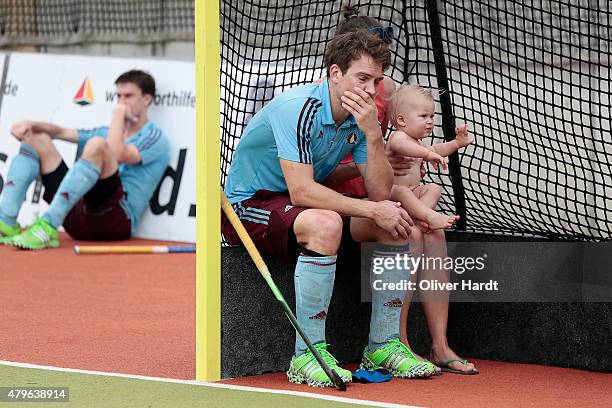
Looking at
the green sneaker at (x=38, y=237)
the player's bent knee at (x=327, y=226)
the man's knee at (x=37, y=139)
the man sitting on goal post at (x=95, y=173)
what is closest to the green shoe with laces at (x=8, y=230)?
the man sitting on goal post at (x=95, y=173)

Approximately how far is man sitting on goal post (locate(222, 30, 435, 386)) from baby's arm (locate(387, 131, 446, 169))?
22 cm

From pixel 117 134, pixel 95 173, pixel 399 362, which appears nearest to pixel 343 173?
pixel 399 362

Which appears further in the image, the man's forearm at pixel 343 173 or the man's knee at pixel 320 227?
the man's forearm at pixel 343 173

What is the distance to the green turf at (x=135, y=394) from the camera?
14.4 ft

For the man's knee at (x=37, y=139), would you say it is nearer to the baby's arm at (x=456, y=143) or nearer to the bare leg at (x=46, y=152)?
the bare leg at (x=46, y=152)

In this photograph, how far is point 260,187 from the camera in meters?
5.16

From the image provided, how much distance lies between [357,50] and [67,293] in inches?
126

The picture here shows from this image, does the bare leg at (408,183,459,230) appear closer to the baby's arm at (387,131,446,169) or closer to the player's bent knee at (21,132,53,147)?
the baby's arm at (387,131,446,169)

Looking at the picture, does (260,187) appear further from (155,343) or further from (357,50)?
(155,343)

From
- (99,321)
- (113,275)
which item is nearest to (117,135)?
(113,275)

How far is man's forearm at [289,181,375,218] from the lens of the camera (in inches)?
193

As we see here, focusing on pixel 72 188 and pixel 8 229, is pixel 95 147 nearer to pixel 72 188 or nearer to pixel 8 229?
pixel 72 188

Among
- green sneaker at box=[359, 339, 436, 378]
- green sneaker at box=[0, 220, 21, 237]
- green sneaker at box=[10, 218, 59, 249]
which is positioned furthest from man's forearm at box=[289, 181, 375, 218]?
green sneaker at box=[0, 220, 21, 237]

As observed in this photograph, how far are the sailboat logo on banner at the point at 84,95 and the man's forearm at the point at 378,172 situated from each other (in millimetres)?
6164
